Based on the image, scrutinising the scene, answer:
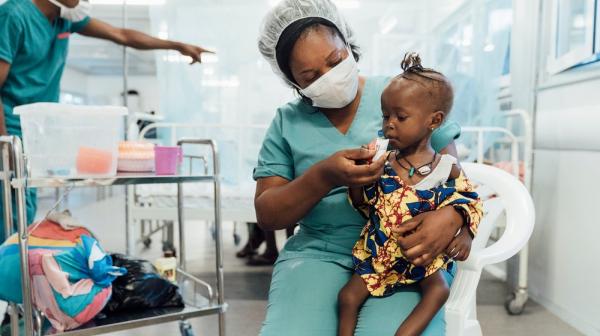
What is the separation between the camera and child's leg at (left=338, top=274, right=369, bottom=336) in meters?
0.97

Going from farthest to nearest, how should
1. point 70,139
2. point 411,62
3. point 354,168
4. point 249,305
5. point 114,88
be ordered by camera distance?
point 114,88
point 249,305
point 70,139
point 411,62
point 354,168

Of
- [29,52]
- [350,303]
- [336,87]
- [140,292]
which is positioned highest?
[29,52]

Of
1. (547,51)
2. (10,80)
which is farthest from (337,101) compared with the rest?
(547,51)

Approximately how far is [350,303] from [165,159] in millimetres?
850

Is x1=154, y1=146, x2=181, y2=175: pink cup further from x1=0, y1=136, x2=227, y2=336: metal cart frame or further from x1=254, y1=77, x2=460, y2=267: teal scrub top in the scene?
x1=254, y1=77, x2=460, y2=267: teal scrub top

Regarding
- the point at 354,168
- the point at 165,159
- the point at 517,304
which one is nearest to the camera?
the point at 354,168

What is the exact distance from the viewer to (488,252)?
1140mm

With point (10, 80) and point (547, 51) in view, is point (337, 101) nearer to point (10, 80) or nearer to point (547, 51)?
point (10, 80)

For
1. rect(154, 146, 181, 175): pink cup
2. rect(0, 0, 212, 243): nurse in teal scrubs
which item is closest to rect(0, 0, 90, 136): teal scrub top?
rect(0, 0, 212, 243): nurse in teal scrubs

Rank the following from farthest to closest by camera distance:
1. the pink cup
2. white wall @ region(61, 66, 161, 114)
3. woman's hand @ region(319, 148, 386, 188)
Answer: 1. white wall @ region(61, 66, 161, 114)
2. the pink cup
3. woman's hand @ region(319, 148, 386, 188)

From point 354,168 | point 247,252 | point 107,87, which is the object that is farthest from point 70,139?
point 107,87

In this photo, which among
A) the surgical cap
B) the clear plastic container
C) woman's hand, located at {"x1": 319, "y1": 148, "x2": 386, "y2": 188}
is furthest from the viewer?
the clear plastic container

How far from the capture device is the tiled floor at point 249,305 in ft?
7.26

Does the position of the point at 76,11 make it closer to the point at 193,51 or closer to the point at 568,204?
the point at 193,51
